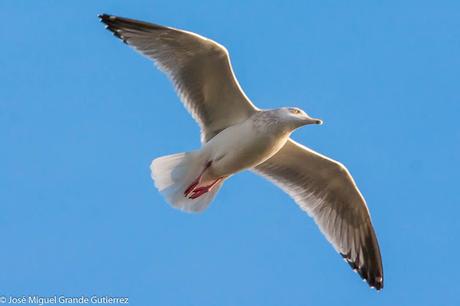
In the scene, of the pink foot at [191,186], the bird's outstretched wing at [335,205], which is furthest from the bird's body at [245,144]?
the bird's outstretched wing at [335,205]

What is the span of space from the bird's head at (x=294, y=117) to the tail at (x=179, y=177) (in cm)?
86

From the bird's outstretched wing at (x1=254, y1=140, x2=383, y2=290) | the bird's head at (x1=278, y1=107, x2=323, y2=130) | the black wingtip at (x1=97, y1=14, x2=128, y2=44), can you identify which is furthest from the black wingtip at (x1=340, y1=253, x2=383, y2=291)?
the black wingtip at (x1=97, y1=14, x2=128, y2=44)

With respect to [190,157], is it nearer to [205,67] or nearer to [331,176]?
[205,67]

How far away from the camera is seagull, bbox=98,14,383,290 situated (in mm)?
7941

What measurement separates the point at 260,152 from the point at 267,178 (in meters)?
1.14

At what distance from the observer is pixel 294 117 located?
7855mm

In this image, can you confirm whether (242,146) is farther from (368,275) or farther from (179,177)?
(368,275)

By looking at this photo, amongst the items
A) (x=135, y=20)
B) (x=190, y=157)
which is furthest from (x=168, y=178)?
(x=135, y=20)

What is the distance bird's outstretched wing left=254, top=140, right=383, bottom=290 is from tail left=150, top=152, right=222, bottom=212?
85 centimetres

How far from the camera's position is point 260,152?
26.1 ft

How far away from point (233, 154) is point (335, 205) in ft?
5.04

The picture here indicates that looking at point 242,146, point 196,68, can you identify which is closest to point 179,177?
point 242,146

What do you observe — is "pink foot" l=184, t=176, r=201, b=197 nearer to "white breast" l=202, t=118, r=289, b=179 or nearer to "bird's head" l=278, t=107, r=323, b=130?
"white breast" l=202, t=118, r=289, b=179

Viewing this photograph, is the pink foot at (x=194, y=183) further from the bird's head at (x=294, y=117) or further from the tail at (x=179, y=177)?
the bird's head at (x=294, y=117)
